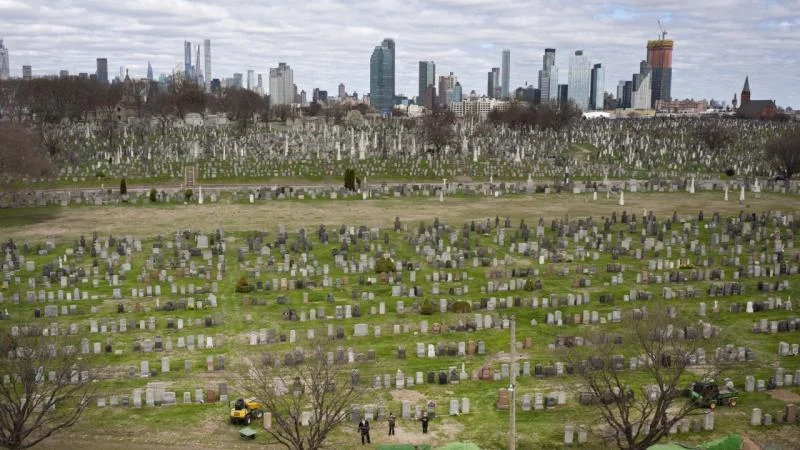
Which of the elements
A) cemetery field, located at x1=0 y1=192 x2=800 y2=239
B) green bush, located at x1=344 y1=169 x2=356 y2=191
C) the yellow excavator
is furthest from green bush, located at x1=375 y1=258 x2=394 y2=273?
green bush, located at x1=344 y1=169 x2=356 y2=191

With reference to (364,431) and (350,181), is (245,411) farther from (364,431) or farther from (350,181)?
(350,181)

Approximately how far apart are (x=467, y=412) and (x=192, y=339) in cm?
1030

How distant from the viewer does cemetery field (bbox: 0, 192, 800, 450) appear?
2011 centimetres

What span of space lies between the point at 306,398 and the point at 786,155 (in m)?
62.5

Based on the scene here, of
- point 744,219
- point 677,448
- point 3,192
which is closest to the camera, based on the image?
point 677,448

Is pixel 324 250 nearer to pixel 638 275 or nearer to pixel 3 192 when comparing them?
pixel 638 275

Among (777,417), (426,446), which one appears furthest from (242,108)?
(777,417)

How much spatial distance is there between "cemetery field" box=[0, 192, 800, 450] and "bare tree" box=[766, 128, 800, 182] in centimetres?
2103

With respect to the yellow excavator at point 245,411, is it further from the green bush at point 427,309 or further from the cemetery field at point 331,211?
the cemetery field at point 331,211

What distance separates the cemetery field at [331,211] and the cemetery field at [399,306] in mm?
382

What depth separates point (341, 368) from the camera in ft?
75.6

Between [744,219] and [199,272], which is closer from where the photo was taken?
[199,272]

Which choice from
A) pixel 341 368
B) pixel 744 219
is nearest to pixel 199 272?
pixel 341 368

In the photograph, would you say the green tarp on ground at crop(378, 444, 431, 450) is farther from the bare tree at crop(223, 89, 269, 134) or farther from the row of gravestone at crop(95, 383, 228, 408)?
the bare tree at crop(223, 89, 269, 134)
